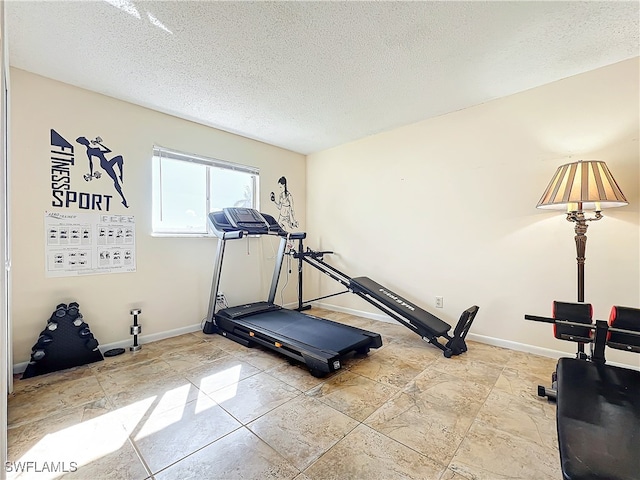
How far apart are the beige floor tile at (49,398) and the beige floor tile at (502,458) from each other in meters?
2.33

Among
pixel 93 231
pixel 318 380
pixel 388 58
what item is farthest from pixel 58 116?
pixel 318 380

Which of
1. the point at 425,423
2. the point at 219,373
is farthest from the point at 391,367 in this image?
the point at 219,373

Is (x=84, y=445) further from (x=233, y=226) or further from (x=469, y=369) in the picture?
(x=469, y=369)

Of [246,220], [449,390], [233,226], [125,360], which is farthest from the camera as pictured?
[246,220]

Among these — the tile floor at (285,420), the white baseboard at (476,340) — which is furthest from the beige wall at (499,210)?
the tile floor at (285,420)

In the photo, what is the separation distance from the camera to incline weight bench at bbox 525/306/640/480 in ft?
2.89

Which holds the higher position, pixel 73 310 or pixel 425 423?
pixel 73 310

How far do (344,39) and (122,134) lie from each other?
2.36 meters

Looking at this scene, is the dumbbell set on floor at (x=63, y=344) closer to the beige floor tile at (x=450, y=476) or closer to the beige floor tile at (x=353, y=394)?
the beige floor tile at (x=353, y=394)

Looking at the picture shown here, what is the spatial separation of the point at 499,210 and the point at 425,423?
2.20 meters

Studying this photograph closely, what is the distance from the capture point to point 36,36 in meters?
2.03

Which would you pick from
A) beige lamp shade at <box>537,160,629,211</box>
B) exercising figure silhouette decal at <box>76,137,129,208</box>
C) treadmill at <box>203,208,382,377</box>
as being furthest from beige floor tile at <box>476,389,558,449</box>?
exercising figure silhouette decal at <box>76,137,129,208</box>

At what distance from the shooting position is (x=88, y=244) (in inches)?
108

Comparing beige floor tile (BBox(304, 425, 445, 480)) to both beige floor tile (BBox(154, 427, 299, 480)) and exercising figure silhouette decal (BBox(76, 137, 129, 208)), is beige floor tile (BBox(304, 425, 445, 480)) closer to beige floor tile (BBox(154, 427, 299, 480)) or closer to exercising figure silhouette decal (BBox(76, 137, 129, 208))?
beige floor tile (BBox(154, 427, 299, 480))
